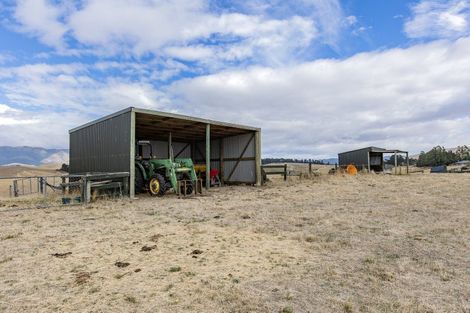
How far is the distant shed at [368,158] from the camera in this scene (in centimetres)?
2992

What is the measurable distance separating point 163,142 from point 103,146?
28.5 ft

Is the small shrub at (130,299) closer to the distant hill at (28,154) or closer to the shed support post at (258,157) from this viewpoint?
the shed support post at (258,157)

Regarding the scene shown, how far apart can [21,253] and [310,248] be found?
443 centimetres

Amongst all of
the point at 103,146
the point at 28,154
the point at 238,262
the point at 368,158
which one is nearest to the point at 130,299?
the point at 238,262

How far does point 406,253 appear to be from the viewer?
4684mm

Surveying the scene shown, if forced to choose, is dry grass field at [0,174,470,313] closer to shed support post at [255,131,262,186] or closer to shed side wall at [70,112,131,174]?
shed side wall at [70,112,131,174]

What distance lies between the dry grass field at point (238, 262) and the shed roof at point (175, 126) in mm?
6503

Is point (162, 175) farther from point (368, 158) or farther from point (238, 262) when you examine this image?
point (368, 158)

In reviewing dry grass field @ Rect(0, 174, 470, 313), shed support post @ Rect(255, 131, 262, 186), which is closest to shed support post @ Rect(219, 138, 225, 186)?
shed support post @ Rect(255, 131, 262, 186)

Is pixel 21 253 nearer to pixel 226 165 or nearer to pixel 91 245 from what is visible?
pixel 91 245

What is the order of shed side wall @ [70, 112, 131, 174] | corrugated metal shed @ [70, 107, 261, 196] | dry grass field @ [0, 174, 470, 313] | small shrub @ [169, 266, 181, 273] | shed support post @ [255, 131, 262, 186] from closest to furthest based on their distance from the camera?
dry grass field @ [0, 174, 470, 313]
small shrub @ [169, 266, 181, 273]
shed side wall @ [70, 112, 131, 174]
corrugated metal shed @ [70, 107, 261, 196]
shed support post @ [255, 131, 262, 186]

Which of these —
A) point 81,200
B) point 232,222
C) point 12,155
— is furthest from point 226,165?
point 12,155

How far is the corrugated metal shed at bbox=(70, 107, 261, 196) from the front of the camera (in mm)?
12430

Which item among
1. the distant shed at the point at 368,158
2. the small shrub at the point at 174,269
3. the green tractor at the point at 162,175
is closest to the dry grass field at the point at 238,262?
the small shrub at the point at 174,269
